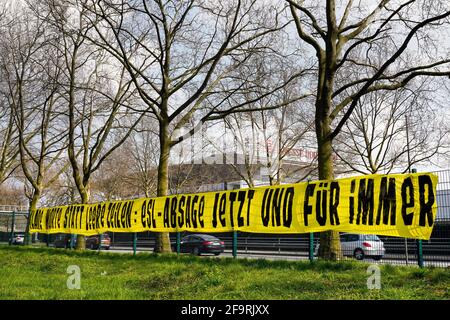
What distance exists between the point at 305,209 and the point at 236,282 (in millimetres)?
3087

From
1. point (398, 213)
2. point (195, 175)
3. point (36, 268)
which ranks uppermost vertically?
point (195, 175)

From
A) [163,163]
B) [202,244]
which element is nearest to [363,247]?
[163,163]

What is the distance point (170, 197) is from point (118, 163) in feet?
122

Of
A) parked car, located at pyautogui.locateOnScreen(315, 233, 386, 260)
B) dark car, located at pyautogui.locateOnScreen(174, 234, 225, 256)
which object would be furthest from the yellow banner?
dark car, located at pyautogui.locateOnScreen(174, 234, 225, 256)

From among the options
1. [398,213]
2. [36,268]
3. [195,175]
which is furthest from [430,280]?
[195,175]

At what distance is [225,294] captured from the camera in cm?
780

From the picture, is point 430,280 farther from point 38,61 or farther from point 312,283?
point 38,61

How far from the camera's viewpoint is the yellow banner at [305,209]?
353 inches

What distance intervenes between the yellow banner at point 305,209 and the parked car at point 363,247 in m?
3.34

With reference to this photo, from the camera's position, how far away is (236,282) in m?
8.80

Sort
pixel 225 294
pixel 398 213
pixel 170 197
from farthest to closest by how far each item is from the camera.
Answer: pixel 170 197 < pixel 398 213 < pixel 225 294

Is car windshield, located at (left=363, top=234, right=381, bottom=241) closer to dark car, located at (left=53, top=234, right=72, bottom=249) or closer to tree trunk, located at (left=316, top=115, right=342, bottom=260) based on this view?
tree trunk, located at (left=316, top=115, right=342, bottom=260)

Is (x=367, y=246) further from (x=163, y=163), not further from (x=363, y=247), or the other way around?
(x=163, y=163)

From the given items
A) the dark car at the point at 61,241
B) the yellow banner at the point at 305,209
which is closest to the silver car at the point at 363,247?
the yellow banner at the point at 305,209
